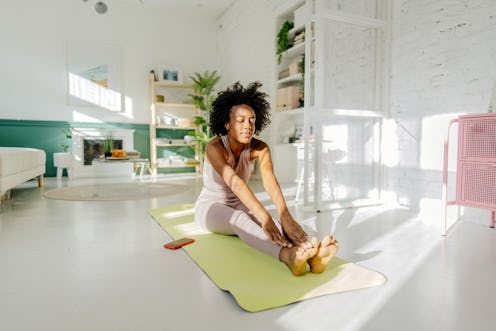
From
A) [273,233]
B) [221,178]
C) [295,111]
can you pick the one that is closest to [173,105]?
[295,111]

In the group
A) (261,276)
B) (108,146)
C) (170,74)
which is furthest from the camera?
(170,74)

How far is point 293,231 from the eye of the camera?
5.06 feet

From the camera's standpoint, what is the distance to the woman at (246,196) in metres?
1.49

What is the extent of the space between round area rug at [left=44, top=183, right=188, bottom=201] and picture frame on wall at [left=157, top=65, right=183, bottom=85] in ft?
9.17

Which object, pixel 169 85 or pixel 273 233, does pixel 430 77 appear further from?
pixel 169 85

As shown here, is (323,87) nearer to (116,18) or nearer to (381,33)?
(381,33)

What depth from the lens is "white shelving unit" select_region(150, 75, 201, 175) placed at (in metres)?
6.63

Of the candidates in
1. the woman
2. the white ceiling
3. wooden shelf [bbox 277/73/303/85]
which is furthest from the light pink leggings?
the white ceiling

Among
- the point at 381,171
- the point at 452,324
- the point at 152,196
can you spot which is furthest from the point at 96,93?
the point at 452,324

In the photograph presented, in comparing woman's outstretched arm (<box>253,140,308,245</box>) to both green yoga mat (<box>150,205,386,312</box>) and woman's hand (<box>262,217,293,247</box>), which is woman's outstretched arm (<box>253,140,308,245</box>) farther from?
green yoga mat (<box>150,205,386,312</box>)

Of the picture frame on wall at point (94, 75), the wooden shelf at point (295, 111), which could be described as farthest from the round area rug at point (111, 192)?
the picture frame on wall at point (94, 75)

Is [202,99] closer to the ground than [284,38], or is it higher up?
closer to the ground

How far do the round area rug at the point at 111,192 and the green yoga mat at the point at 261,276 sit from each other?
6.73 ft

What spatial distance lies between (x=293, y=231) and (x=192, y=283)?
19.5 inches
